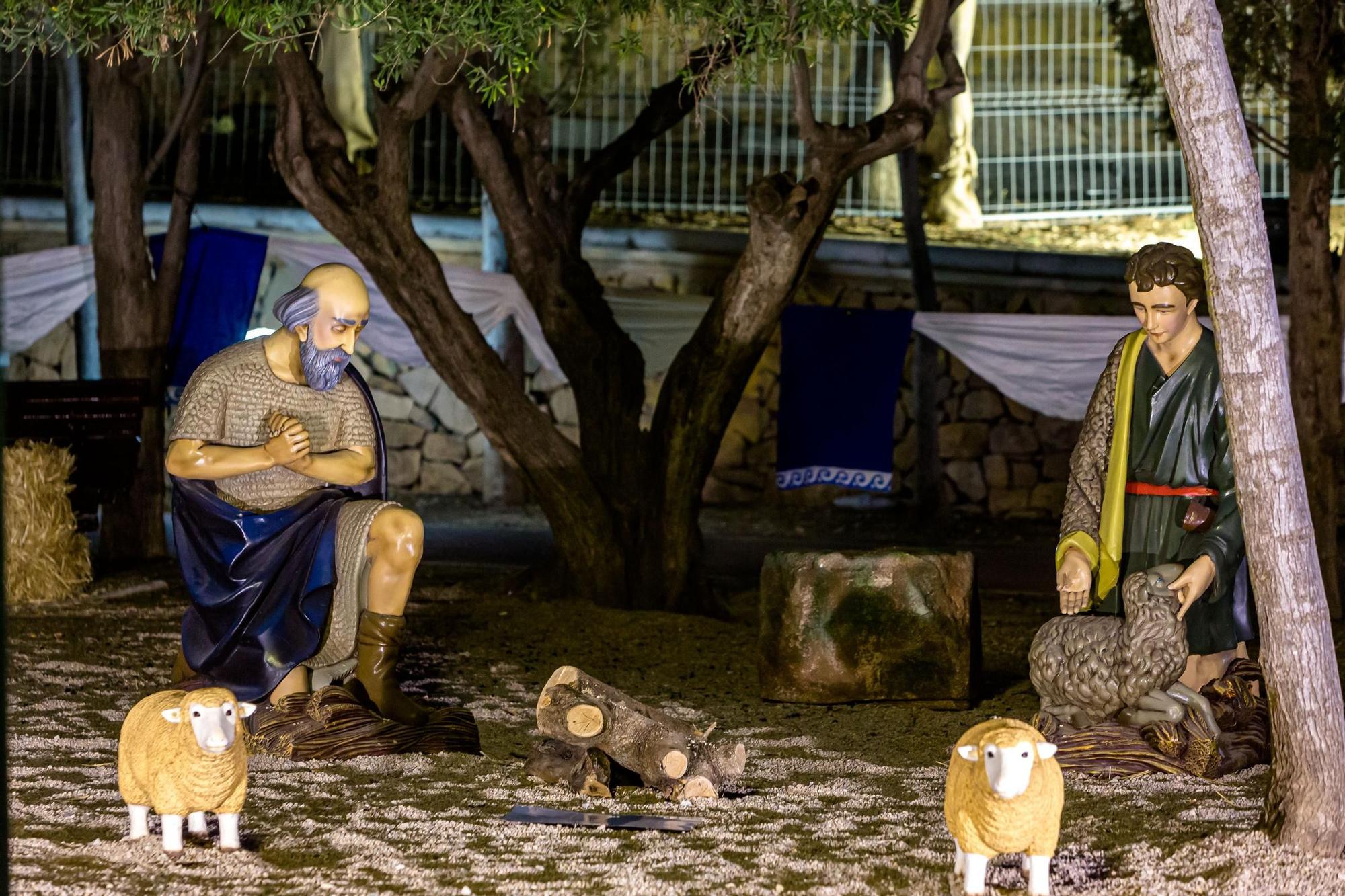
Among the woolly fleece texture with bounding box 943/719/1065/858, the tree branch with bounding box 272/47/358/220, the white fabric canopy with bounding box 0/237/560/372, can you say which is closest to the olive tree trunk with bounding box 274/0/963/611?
the tree branch with bounding box 272/47/358/220

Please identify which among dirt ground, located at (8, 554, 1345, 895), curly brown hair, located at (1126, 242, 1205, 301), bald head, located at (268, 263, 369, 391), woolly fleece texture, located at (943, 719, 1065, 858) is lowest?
dirt ground, located at (8, 554, 1345, 895)

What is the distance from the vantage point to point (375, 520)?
536 centimetres

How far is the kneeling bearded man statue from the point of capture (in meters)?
5.30

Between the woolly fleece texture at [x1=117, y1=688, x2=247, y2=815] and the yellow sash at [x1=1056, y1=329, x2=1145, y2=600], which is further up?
the yellow sash at [x1=1056, y1=329, x2=1145, y2=600]

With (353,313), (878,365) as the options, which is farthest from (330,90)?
(353,313)

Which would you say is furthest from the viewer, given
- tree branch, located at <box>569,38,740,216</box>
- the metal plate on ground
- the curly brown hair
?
tree branch, located at <box>569,38,740,216</box>

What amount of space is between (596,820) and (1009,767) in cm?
133

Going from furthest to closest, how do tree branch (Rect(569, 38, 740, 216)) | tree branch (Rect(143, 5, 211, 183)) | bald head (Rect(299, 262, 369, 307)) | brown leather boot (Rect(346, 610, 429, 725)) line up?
tree branch (Rect(143, 5, 211, 183)) < tree branch (Rect(569, 38, 740, 216)) < brown leather boot (Rect(346, 610, 429, 725)) < bald head (Rect(299, 262, 369, 307))

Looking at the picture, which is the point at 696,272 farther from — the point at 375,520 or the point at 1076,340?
the point at 375,520

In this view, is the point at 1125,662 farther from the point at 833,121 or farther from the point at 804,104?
the point at 833,121

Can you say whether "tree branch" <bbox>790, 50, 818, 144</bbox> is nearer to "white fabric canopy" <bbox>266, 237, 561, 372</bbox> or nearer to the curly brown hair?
the curly brown hair

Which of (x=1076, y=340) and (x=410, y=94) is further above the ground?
(x=410, y=94)

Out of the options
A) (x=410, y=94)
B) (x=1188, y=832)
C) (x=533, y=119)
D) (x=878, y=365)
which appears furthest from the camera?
(x=878, y=365)

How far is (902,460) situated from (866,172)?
162 inches
